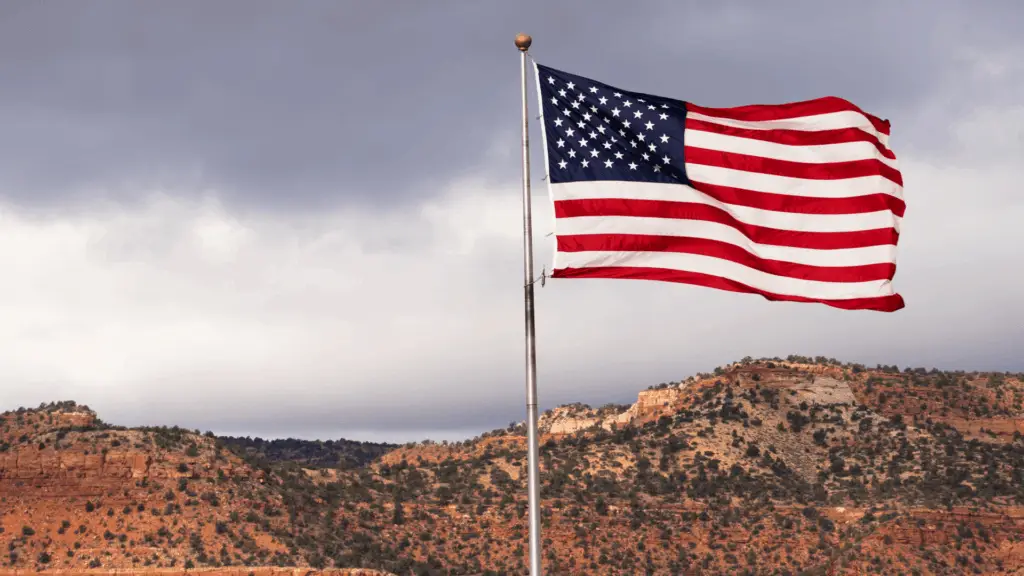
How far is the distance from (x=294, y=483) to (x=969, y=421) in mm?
68681

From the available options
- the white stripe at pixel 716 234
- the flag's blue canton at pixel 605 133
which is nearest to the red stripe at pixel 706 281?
the white stripe at pixel 716 234

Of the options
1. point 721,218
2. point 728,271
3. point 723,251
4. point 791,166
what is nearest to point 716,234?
point 723,251

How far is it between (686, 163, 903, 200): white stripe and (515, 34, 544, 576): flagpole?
330cm

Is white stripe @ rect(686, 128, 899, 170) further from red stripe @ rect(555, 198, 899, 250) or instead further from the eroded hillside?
the eroded hillside

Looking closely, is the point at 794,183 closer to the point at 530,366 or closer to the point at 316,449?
the point at 530,366

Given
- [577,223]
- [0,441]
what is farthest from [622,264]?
[0,441]

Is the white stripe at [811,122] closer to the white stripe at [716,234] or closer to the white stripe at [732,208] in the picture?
the white stripe at [732,208]

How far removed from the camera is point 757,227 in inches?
760

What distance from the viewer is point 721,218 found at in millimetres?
19016

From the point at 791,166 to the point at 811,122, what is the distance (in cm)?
95

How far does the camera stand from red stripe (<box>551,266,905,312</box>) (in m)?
17.6

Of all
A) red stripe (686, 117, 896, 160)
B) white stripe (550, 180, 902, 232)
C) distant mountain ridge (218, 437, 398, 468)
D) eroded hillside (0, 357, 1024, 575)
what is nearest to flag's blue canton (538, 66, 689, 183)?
white stripe (550, 180, 902, 232)

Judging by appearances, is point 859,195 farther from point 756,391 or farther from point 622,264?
point 756,391

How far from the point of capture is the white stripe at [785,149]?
63.4ft
